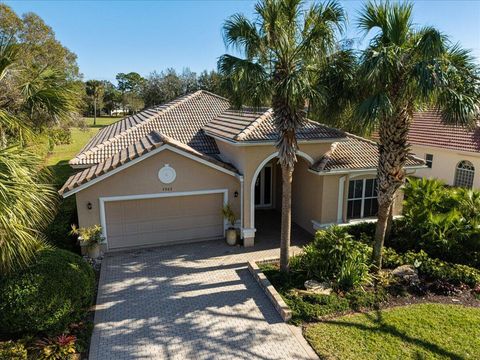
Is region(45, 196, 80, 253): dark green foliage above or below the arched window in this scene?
below

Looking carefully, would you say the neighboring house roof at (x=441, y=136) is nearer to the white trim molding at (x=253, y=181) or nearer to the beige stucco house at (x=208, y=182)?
→ the beige stucco house at (x=208, y=182)

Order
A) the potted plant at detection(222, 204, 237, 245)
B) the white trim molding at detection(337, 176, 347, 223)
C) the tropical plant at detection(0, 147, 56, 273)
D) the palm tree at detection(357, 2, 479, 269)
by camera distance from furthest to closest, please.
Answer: the white trim molding at detection(337, 176, 347, 223) < the potted plant at detection(222, 204, 237, 245) < the palm tree at detection(357, 2, 479, 269) < the tropical plant at detection(0, 147, 56, 273)

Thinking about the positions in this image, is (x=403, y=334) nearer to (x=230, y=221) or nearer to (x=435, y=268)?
(x=435, y=268)

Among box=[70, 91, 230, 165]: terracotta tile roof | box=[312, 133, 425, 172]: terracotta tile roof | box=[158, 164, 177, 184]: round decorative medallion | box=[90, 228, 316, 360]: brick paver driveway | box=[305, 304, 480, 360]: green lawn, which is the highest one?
box=[70, 91, 230, 165]: terracotta tile roof

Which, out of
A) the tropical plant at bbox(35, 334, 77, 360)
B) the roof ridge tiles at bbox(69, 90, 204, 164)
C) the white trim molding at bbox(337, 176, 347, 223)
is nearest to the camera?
the tropical plant at bbox(35, 334, 77, 360)

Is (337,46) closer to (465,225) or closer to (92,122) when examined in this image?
(465,225)

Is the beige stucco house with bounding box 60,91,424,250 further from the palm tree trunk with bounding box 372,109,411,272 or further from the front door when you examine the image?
the palm tree trunk with bounding box 372,109,411,272

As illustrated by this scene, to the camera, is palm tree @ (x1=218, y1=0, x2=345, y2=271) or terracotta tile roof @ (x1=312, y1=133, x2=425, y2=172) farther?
terracotta tile roof @ (x1=312, y1=133, x2=425, y2=172)

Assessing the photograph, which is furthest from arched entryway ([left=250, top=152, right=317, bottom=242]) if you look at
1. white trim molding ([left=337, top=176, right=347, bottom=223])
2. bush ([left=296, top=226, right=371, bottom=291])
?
bush ([left=296, top=226, right=371, bottom=291])
